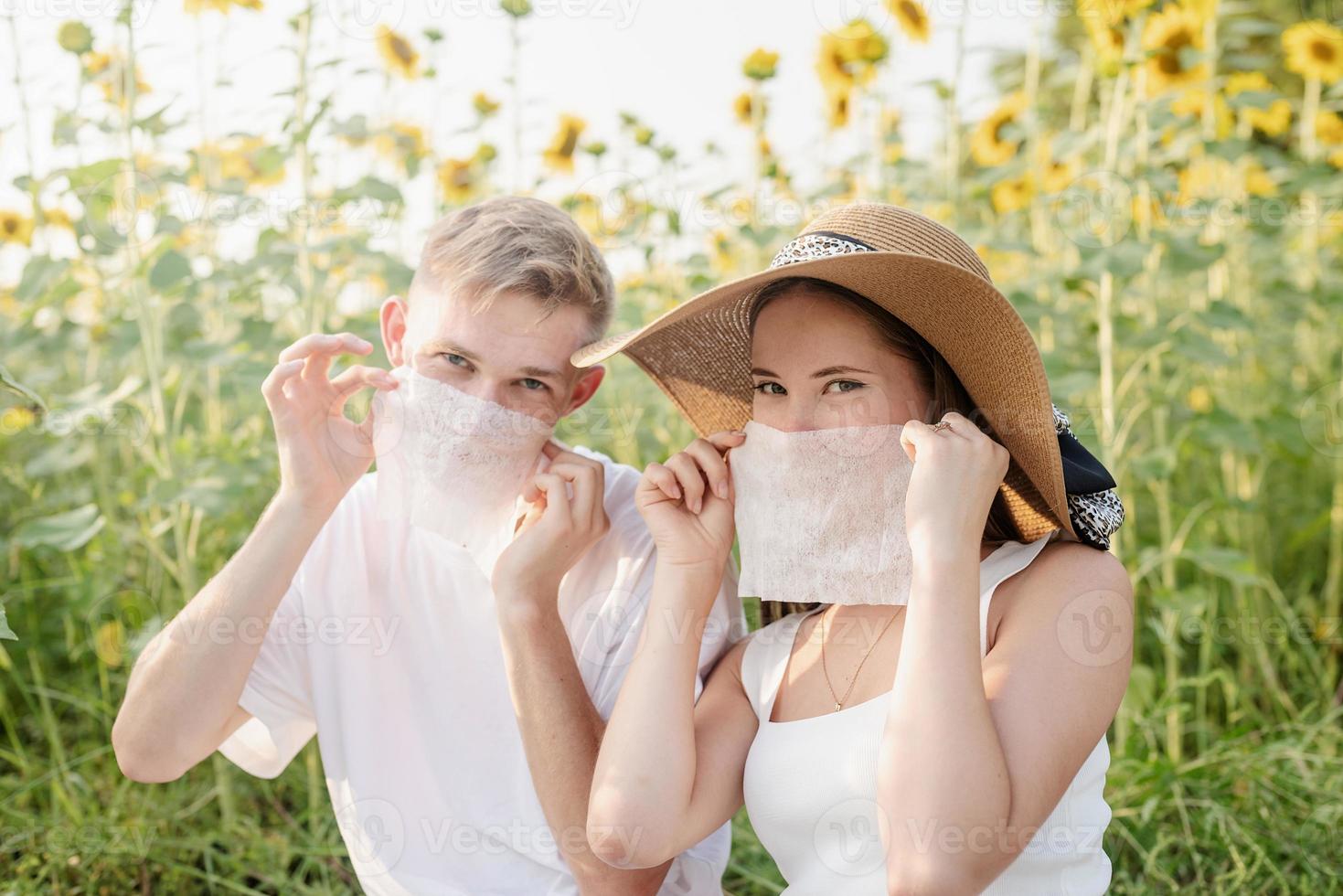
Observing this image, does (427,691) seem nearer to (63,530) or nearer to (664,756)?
(664,756)

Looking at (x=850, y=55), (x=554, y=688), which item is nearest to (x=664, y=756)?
(x=554, y=688)

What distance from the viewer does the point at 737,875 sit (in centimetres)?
273

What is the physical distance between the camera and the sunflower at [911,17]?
3598 millimetres

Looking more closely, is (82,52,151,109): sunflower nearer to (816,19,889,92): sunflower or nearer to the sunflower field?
the sunflower field

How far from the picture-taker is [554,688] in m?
1.84

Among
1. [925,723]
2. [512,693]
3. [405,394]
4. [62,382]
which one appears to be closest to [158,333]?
[405,394]

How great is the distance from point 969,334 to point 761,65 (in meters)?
1.88

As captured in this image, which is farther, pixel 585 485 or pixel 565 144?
pixel 565 144

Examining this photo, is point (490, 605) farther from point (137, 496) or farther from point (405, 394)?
point (137, 496)

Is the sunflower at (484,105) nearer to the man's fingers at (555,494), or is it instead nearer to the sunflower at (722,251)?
the sunflower at (722,251)

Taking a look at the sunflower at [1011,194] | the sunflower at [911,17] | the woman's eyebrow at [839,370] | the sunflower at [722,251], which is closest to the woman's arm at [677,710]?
the woman's eyebrow at [839,370]

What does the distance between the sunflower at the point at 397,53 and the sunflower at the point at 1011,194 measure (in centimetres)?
209

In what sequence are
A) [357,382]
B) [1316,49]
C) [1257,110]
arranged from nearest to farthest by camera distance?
[357,382] < [1257,110] < [1316,49]

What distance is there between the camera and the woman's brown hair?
5.60ft
